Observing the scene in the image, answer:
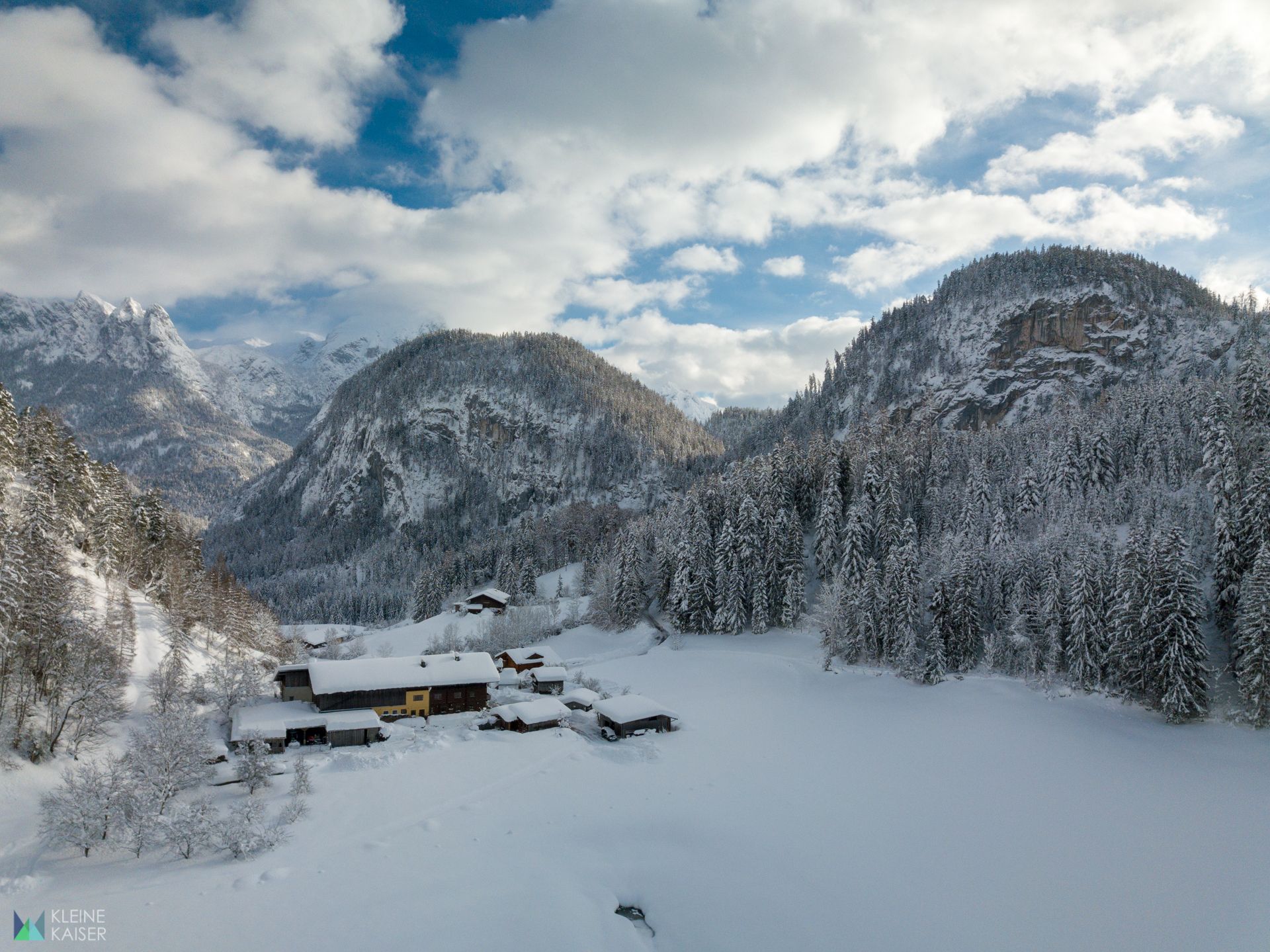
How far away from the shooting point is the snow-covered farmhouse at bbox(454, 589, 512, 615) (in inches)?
3713

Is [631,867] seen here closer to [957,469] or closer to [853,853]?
[853,853]

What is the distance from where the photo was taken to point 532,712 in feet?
146

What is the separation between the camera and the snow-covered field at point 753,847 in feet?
66.2

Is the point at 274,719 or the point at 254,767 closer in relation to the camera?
the point at 254,767

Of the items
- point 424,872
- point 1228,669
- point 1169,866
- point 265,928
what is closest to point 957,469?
point 1228,669

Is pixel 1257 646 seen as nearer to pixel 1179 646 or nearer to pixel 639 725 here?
pixel 1179 646

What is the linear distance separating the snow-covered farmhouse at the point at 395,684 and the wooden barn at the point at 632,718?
9.25 meters

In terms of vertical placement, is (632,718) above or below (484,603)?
below

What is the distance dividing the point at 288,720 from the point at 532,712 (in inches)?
637

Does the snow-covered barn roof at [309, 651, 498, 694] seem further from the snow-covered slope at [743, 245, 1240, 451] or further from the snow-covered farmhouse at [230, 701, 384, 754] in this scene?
the snow-covered slope at [743, 245, 1240, 451]

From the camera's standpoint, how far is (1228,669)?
37906 millimetres

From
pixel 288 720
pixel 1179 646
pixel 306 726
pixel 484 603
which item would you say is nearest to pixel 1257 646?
pixel 1179 646

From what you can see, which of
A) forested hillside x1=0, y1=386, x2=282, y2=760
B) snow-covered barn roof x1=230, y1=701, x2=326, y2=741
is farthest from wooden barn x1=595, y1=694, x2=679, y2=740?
forested hillside x1=0, y1=386, x2=282, y2=760

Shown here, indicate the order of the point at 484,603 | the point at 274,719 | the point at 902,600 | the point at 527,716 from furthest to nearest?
1. the point at 484,603
2. the point at 902,600
3. the point at 527,716
4. the point at 274,719
